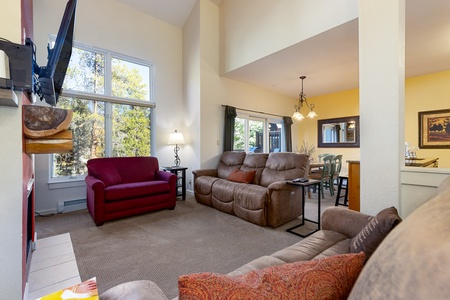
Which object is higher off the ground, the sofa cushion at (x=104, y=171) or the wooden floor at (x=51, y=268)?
the sofa cushion at (x=104, y=171)

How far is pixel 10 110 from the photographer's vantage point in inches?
39.8

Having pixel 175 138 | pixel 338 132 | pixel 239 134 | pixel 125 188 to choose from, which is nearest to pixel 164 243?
pixel 125 188

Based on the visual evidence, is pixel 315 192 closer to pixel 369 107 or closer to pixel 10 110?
pixel 369 107

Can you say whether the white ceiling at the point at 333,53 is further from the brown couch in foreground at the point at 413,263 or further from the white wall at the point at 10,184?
the white wall at the point at 10,184

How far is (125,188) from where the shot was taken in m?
3.06

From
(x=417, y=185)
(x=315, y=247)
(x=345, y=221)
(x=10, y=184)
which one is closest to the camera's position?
(x=10, y=184)

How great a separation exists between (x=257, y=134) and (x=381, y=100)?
13.8ft

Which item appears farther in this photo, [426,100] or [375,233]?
[426,100]

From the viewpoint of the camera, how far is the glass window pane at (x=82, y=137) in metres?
3.52

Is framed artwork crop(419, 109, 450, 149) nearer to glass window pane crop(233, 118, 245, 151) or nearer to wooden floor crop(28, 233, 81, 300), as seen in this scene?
glass window pane crop(233, 118, 245, 151)

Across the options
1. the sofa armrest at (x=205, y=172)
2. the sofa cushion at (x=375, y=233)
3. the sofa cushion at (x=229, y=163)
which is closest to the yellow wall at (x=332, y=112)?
the sofa cushion at (x=229, y=163)

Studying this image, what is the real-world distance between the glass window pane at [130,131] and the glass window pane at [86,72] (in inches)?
19.3

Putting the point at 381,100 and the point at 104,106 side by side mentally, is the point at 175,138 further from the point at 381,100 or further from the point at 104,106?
the point at 381,100

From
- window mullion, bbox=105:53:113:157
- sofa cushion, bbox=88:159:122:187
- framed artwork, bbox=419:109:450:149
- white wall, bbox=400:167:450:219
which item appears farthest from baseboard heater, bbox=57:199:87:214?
framed artwork, bbox=419:109:450:149
